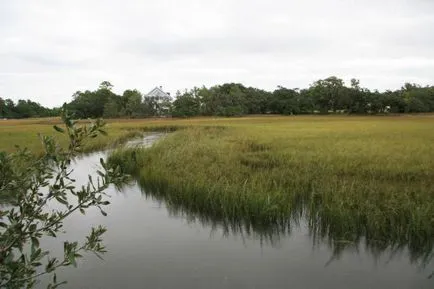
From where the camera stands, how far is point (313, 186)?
36.3 ft

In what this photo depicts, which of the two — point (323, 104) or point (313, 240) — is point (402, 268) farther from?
point (323, 104)

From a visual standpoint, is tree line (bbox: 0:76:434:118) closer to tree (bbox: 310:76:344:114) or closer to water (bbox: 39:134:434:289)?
tree (bbox: 310:76:344:114)

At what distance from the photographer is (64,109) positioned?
2.71m

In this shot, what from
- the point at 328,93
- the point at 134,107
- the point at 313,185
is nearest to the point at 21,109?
the point at 134,107

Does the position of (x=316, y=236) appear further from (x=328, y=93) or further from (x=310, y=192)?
(x=328, y=93)

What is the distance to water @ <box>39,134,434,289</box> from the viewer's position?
6.66 meters

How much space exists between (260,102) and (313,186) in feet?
241

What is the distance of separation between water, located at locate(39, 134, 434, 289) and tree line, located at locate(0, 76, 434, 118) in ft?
219

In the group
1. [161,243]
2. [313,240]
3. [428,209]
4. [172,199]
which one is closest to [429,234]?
[428,209]

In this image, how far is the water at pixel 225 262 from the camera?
21.9 feet

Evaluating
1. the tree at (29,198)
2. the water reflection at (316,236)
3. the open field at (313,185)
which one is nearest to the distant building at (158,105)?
the open field at (313,185)

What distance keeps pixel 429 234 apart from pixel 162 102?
79.5 meters

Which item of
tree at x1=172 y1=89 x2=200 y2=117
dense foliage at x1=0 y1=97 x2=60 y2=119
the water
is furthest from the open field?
dense foliage at x1=0 y1=97 x2=60 y2=119

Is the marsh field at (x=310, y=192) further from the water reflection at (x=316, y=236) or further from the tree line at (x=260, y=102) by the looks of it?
the tree line at (x=260, y=102)
